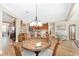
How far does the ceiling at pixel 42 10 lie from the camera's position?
198 centimetres

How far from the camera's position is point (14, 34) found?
200cm

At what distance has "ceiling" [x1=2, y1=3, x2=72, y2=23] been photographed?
1979 mm

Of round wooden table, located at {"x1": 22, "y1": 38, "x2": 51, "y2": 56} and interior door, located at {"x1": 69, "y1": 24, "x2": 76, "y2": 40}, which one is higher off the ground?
interior door, located at {"x1": 69, "y1": 24, "x2": 76, "y2": 40}

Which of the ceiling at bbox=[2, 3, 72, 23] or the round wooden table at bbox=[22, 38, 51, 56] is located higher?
the ceiling at bbox=[2, 3, 72, 23]

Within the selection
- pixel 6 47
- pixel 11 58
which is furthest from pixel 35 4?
pixel 11 58

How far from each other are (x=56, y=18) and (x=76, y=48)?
2.24ft

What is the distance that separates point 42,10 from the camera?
2.01m

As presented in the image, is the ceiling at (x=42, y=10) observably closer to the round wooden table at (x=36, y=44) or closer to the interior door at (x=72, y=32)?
the interior door at (x=72, y=32)

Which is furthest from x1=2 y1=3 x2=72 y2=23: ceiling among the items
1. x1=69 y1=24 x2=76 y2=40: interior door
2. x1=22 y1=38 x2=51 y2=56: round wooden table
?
x1=22 y1=38 x2=51 y2=56: round wooden table

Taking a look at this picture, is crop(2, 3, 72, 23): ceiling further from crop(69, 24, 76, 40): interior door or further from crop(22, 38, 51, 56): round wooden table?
crop(22, 38, 51, 56): round wooden table

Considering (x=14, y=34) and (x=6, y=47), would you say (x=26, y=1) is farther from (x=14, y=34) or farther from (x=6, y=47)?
(x=6, y=47)

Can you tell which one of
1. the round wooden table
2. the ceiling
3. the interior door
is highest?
the ceiling

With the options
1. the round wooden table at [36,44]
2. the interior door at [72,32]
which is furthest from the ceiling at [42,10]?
the round wooden table at [36,44]

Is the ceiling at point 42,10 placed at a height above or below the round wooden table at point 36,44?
above
